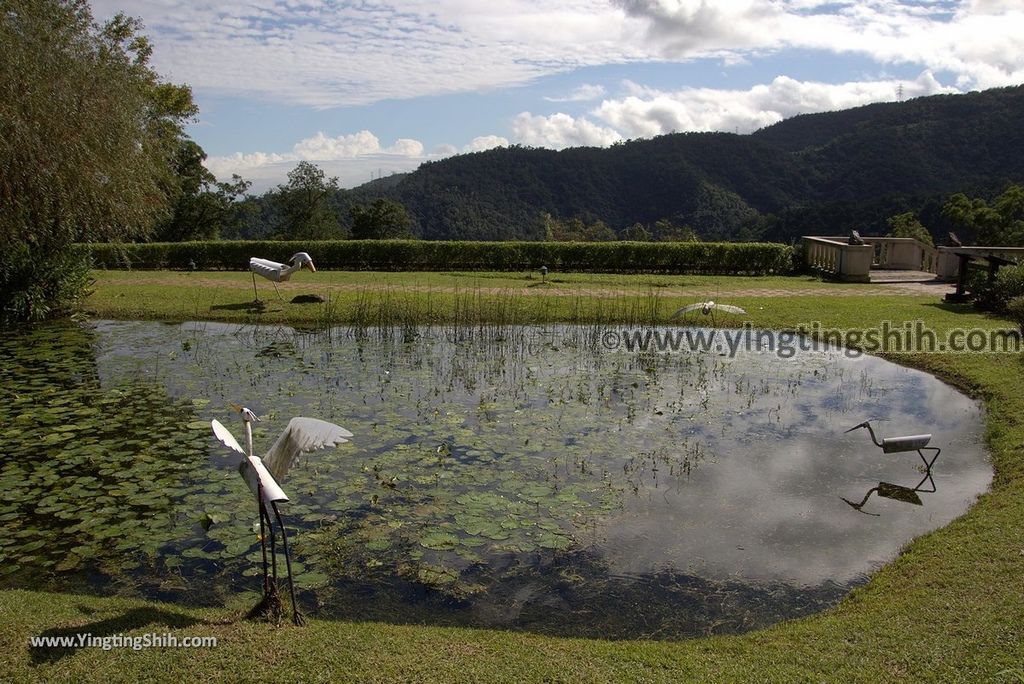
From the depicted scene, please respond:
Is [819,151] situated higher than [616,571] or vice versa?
[819,151]

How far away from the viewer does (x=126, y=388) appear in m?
9.28

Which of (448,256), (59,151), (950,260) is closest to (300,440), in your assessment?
A: (59,151)

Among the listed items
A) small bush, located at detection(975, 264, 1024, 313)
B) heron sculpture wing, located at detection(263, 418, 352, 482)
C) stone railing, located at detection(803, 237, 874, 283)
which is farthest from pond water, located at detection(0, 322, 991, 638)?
Answer: stone railing, located at detection(803, 237, 874, 283)

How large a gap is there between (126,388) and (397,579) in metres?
6.07

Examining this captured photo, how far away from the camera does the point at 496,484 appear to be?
6473 millimetres

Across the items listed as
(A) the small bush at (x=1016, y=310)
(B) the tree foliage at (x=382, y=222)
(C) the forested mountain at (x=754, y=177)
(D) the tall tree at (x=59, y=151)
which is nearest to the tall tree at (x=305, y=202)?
(B) the tree foliage at (x=382, y=222)

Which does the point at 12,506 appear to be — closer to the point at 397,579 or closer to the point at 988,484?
the point at 397,579

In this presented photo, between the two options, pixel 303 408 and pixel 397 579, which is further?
pixel 303 408

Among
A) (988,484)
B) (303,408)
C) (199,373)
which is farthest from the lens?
(199,373)

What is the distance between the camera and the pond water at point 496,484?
4.81 meters

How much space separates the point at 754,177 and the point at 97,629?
2447 inches

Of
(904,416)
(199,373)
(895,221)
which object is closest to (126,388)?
(199,373)

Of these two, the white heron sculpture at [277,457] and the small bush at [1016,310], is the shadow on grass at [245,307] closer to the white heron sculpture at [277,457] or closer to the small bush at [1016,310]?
the white heron sculpture at [277,457]

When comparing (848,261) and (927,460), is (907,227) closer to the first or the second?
(848,261)
